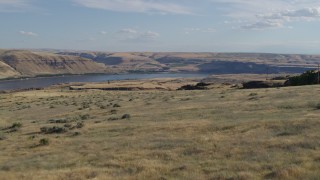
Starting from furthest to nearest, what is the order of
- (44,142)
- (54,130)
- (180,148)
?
1. (54,130)
2. (44,142)
3. (180,148)

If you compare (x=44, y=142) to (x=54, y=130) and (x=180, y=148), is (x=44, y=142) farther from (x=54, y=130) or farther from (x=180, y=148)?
(x=180, y=148)

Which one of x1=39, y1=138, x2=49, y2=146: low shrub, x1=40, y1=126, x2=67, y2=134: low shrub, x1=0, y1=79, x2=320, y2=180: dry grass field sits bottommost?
x1=40, y1=126, x2=67, y2=134: low shrub

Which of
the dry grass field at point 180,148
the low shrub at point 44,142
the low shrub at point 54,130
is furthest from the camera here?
the low shrub at point 54,130

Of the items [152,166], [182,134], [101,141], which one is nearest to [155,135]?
[182,134]

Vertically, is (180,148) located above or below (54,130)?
above

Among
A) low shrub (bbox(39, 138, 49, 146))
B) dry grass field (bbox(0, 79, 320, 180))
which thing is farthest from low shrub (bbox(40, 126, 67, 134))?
low shrub (bbox(39, 138, 49, 146))

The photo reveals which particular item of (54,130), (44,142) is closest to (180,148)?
(44,142)

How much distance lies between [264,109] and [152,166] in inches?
527

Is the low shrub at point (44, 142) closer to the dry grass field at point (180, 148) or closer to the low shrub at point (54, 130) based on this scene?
the dry grass field at point (180, 148)

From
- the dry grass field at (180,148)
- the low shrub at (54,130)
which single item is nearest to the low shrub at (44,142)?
the dry grass field at (180,148)

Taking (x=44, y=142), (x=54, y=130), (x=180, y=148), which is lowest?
(x=54, y=130)

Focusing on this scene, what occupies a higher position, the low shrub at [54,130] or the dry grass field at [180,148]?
the dry grass field at [180,148]

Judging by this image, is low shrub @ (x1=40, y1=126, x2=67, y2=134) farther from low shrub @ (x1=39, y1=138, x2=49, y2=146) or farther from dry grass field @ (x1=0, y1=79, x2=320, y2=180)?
low shrub @ (x1=39, y1=138, x2=49, y2=146)

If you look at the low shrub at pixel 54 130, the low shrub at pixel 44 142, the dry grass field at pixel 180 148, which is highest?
the dry grass field at pixel 180 148
